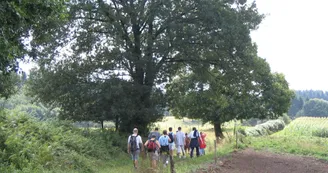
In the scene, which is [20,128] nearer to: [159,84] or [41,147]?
[41,147]

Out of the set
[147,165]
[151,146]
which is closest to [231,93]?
[151,146]

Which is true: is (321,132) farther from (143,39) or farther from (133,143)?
(133,143)

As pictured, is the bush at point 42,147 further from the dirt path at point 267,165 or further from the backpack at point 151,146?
the dirt path at point 267,165

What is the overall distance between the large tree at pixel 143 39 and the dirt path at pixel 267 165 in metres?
6.44

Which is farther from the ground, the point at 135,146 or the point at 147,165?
the point at 135,146

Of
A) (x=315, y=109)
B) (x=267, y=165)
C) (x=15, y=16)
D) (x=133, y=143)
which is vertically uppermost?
(x=315, y=109)

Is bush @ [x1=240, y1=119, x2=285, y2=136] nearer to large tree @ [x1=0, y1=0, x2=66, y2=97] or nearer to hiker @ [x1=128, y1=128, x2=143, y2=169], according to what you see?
hiker @ [x1=128, y1=128, x2=143, y2=169]

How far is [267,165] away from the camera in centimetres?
1772

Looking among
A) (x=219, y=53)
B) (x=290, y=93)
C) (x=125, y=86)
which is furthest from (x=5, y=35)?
(x=290, y=93)

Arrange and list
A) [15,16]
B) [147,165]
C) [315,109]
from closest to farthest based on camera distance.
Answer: [15,16]
[147,165]
[315,109]

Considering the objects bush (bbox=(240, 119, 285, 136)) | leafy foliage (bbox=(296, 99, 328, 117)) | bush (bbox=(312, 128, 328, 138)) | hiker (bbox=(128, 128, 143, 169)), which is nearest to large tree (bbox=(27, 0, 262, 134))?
hiker (bbox=(128, 128, 143, 169))

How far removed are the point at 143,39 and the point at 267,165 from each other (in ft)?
37.3

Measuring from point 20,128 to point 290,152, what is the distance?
17.9 metres

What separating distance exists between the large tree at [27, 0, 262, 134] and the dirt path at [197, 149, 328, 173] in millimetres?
6442
